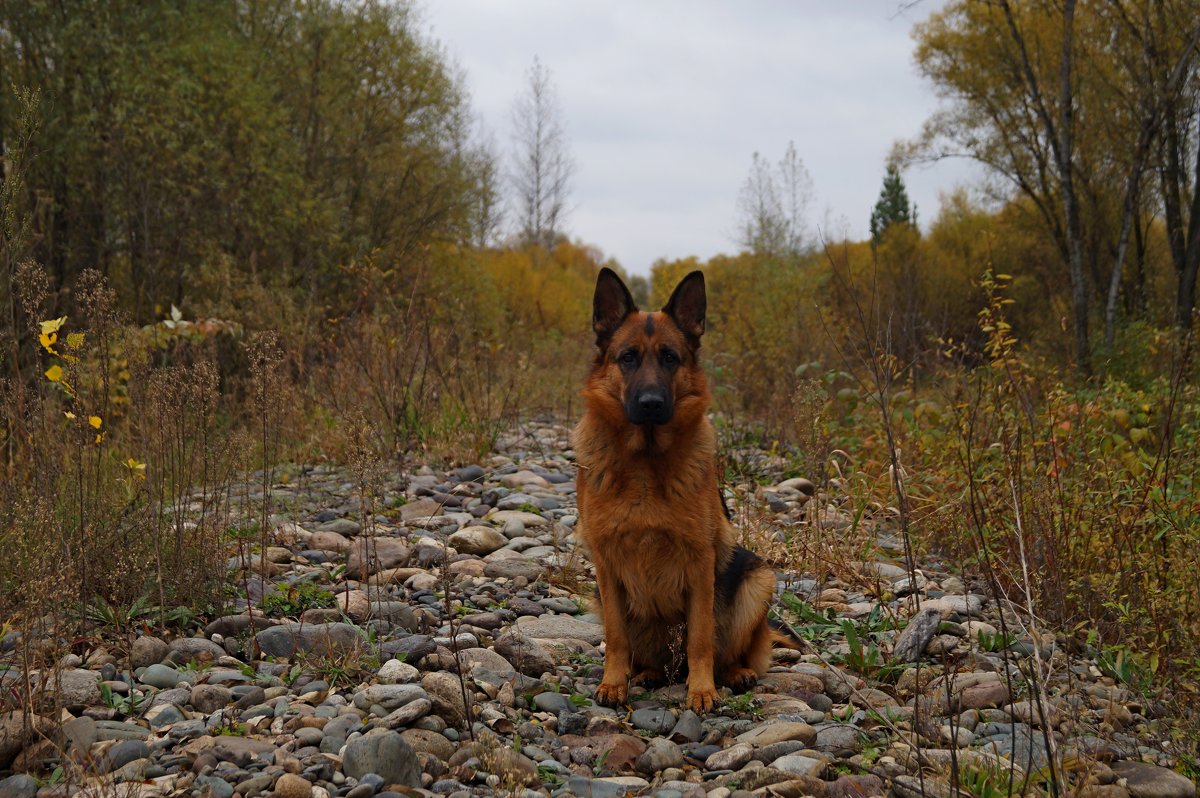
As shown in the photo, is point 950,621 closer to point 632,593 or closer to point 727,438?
point 632,593

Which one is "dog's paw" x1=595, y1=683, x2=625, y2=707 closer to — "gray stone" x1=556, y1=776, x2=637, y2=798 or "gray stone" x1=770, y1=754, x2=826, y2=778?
"gray stone" x1=556, y1=776, x2=637, y2=798

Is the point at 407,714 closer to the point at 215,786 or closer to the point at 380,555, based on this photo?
the point at 215,786

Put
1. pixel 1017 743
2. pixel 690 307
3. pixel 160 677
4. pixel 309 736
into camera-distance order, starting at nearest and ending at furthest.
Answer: pixel 309 736 → pixel 1017 743 → pixel 160 677 → pixel 690 307

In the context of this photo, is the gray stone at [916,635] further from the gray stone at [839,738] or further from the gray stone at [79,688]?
the gray stone at [79,688]

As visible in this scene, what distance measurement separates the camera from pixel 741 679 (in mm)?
4102

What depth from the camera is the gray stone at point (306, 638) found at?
3.94 m

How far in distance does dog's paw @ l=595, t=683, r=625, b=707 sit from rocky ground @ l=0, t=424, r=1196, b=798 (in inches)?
2.6

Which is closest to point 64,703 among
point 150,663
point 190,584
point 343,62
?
Answer: point 150,663

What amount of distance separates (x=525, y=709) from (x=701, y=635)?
2.71 ft

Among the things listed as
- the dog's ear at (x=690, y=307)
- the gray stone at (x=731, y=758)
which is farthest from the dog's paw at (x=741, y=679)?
the dog's ear at (x=690, y=307)

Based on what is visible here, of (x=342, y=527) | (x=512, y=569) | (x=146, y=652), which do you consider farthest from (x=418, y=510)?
(x=146, y=652)

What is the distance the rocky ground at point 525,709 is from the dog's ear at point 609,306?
4.73ft

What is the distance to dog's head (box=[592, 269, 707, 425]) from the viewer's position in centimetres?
392

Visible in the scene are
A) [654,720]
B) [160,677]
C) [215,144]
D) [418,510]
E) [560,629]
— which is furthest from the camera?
[215,144]
